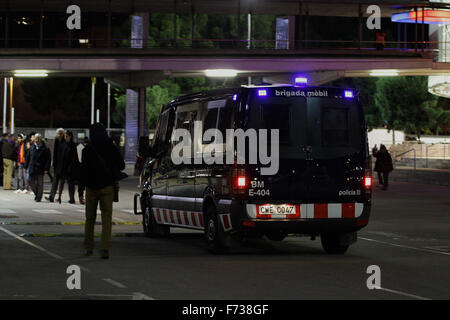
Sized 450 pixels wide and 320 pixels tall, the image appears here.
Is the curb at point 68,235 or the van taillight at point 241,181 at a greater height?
the van taillight at point 241,181

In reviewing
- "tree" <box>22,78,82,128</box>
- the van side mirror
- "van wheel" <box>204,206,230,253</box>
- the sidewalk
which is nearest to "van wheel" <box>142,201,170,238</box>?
the van side mirror

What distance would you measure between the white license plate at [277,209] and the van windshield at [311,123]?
71 centimetres

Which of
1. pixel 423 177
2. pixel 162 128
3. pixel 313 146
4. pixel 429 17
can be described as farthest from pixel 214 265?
pixel 429 17

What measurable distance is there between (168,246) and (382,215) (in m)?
9.78

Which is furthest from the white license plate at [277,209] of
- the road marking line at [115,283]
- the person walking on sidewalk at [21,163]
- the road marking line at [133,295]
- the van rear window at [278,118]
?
the person walking on sidewalk at [21,163]

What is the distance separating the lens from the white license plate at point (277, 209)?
14609mm

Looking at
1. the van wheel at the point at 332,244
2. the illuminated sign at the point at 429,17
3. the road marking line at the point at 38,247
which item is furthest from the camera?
the illuminated sign at the point at 429,17

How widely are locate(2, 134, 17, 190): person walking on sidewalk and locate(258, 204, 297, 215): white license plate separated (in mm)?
22618

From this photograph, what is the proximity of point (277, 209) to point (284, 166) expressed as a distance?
62 centimetres

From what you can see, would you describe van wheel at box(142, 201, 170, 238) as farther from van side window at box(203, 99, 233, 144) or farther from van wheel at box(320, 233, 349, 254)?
van wheel at box(320, 233, 349, 254)

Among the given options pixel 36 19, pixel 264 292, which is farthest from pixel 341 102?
pixel 36 19

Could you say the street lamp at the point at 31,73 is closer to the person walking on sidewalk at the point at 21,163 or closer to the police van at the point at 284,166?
the person walking on sidewalk at the point at 21,163

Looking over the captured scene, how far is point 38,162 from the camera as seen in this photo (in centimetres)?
2931

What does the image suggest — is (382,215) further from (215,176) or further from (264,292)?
(264,292)
